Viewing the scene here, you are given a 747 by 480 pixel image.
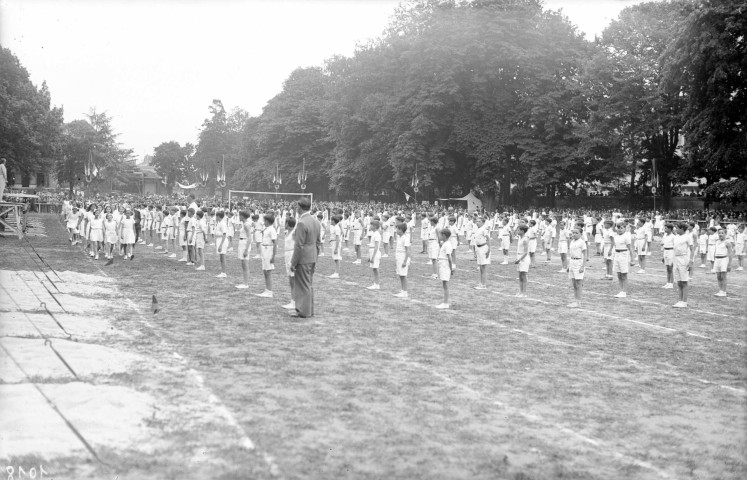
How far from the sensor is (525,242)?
758 inches

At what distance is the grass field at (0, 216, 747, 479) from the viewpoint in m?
7.14

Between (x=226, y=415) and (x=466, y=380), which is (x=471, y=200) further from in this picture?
(x=226, y=415)

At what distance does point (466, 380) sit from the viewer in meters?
10.3

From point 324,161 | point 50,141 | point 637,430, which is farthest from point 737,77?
point 50,141

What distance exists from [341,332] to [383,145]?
168ft

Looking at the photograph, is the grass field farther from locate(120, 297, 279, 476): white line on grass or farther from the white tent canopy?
the white tent canopy

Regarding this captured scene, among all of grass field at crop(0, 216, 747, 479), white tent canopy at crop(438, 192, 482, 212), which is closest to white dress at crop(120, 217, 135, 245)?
grass field at crop(0, 216, 747, 479)

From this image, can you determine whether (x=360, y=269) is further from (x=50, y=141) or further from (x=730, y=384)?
(x=50, y=141)

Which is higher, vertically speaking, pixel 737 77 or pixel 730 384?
pixel 737 77

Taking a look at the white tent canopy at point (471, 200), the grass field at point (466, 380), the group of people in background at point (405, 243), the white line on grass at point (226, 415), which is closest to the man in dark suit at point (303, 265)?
the group of people in background at point (405, 243)

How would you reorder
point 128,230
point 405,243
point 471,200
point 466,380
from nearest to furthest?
→ point 466,380, point 405,243, point 128,230, point 471,200

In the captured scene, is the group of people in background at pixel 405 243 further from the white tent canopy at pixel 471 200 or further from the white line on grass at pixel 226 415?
the white tent canopy at pixel 471 200

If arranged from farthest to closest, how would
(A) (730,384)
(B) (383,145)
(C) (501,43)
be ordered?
(B) (383,145)
(C) (501,43)
(A) (730,384)

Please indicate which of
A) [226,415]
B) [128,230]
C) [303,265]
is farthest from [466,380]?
[128,230]
